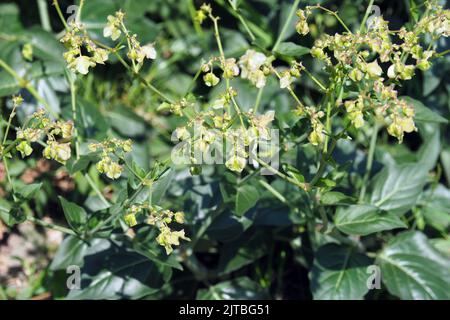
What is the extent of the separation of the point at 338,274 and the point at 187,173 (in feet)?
1.92

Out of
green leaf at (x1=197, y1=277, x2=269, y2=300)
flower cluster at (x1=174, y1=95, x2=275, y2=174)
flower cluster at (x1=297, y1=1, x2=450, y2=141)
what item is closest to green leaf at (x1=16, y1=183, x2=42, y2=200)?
flower cluster at (x1=174, y1=95, x2=275, y2=174)

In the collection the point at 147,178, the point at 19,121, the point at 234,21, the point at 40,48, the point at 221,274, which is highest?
the point at 234,21

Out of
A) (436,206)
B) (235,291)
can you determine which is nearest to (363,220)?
(235,291)

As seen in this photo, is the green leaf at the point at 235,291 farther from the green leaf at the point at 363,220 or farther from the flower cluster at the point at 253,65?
the flower cluster at the point at 253,65

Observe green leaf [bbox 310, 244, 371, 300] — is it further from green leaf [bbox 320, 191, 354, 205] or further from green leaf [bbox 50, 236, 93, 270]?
green leaf [bbox 50, 236, 93, 270]

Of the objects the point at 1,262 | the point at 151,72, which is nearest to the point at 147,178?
the point at 1,262

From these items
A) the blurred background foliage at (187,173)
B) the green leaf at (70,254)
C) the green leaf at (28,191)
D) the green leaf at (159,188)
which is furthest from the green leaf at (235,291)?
the green leaf at (28,191)

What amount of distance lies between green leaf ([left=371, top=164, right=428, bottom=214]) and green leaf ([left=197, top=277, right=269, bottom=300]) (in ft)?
1.50

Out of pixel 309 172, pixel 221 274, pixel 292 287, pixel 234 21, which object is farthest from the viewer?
pixel 234 21

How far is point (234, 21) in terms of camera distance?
279 centimetres

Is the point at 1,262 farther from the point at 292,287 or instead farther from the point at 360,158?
the point at 360,158

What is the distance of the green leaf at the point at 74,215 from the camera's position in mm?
1794

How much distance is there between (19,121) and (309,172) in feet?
3.71
